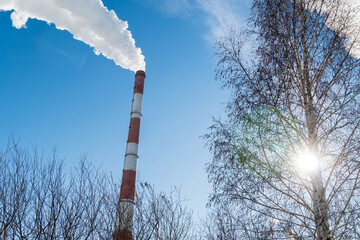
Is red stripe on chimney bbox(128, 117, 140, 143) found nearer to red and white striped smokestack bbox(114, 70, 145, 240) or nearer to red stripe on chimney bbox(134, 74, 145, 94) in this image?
red and white striped smokestack bbox(114, 70, 145, 240)

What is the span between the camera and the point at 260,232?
4.79 meters

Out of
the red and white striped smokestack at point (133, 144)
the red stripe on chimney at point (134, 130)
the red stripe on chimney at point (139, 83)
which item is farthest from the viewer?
the red stripe on chimney at point (139, 83)

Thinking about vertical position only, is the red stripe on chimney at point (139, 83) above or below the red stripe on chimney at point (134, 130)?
above

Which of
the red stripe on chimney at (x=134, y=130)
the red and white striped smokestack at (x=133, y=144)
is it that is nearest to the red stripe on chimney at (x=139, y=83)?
the red and white striped smokestack at (x=133, y=144)

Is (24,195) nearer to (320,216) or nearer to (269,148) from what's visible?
(269,148)

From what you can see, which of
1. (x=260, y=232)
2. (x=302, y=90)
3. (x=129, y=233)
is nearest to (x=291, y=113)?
(x=302, y=90)

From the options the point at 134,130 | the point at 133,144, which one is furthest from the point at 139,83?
the point at 133,144

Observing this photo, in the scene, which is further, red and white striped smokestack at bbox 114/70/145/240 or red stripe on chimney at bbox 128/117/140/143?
red stripe on chimney at bbox 128/117/140/143

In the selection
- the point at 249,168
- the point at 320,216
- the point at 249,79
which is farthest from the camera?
the point at 249,79

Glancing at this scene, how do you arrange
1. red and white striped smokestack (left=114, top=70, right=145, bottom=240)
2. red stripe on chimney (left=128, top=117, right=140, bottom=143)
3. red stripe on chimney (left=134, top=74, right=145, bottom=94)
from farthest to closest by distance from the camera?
red stripe on chimney (left=134, top=74, right=145, bottom=94)
red stripe on chimney (left=128, top=117, right=140, bottom=143)
red and white striped smokestack (left=114, top=70, right=145, bottom=240)

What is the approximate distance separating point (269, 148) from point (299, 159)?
53cm

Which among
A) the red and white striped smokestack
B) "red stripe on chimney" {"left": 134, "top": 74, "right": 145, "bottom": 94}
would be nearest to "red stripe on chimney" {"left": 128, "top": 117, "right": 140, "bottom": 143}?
the red and white striped smokestack

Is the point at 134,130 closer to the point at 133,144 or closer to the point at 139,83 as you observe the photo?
the point at 133,144

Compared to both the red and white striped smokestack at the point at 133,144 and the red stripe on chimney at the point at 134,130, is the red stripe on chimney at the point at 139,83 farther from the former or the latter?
the red stripe on chimney at the point at 134,130
